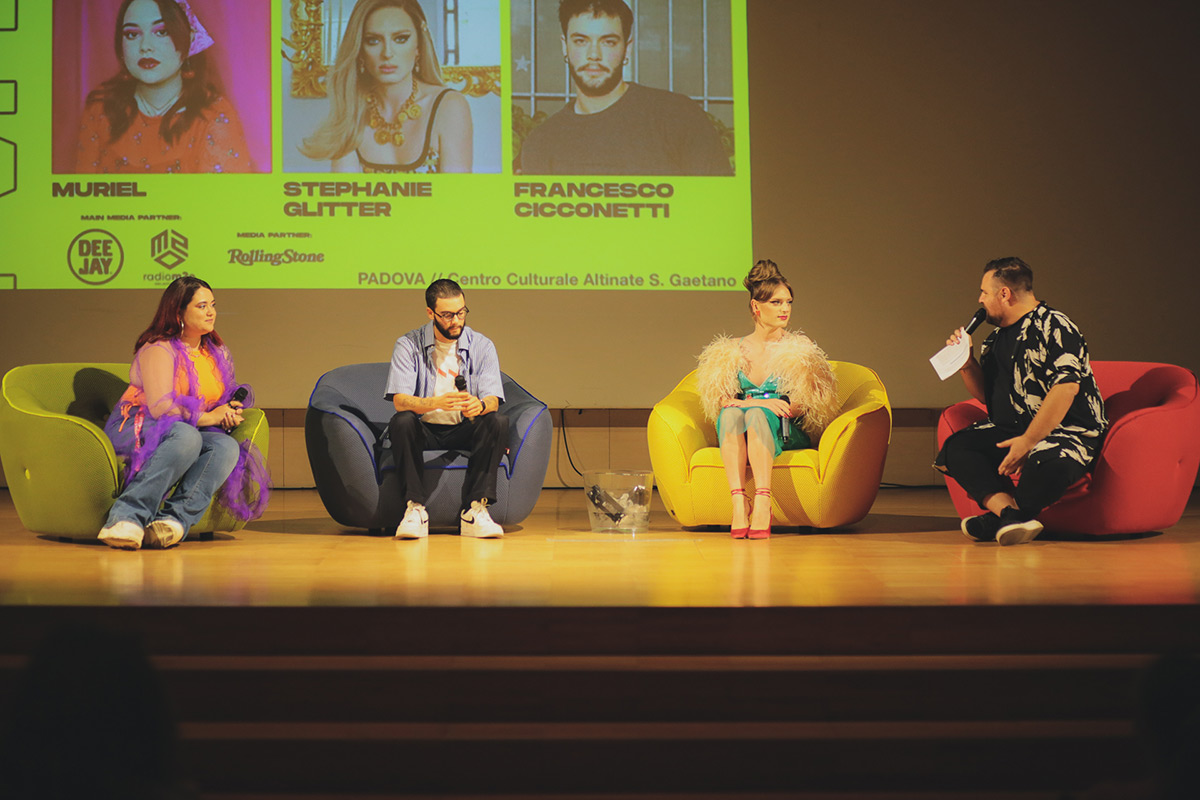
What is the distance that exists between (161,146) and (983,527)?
4.49m

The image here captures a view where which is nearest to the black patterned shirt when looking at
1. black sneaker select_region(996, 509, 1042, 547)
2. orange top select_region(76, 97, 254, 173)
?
black sneaker select_region(996, 509, 1042, 547)

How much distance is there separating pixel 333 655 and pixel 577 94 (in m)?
3.97

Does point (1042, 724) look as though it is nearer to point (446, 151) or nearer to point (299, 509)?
point (299, 509)

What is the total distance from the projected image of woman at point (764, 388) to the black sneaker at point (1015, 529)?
827mm

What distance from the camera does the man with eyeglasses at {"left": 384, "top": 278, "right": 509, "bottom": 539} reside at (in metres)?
4.28

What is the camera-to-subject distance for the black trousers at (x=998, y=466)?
3.91m

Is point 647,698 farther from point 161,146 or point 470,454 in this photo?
point 161,146

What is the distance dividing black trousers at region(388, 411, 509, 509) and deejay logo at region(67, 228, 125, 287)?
8.33 ft

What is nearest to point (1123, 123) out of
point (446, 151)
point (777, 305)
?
point (777, 305)

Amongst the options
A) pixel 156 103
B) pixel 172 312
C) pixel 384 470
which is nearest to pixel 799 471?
pixel 384 470

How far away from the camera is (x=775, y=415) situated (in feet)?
14.4

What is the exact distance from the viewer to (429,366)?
4.53 meters

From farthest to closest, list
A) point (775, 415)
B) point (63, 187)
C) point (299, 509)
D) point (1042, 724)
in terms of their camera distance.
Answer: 1. point (63, 187)
2. point (299, 509)
3. point (775, 415)
4. point (1042, 724)

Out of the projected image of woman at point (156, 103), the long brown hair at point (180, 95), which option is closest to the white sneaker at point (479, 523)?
the projected image of woman at point (156, 103)
